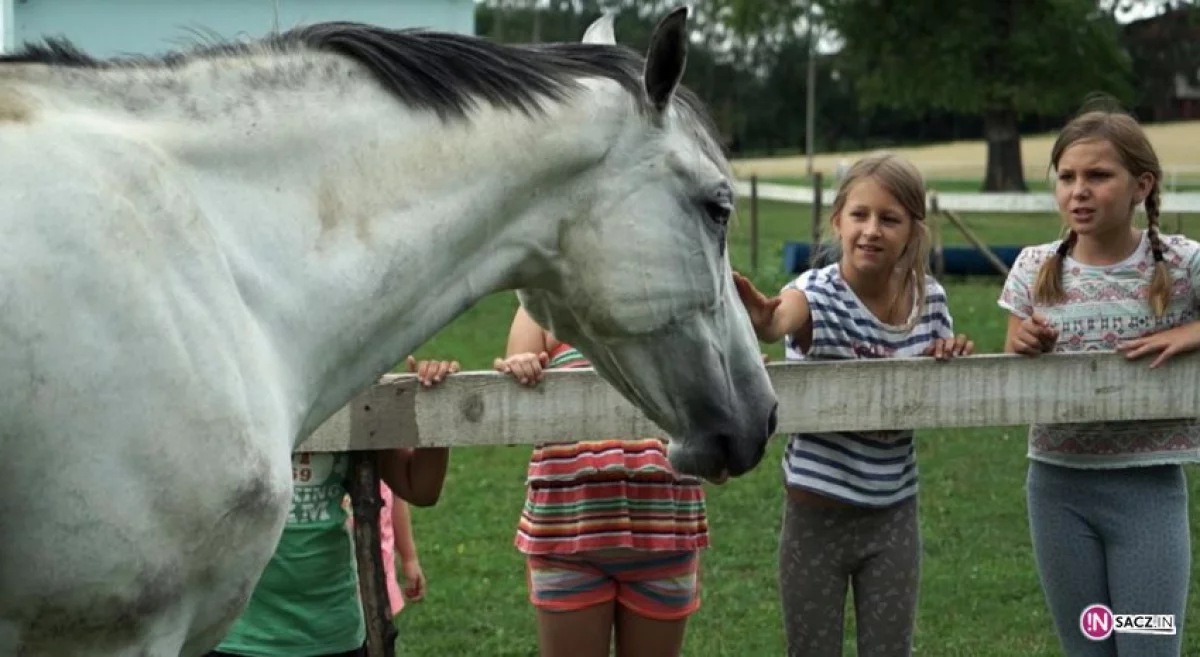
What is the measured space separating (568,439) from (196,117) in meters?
1.51

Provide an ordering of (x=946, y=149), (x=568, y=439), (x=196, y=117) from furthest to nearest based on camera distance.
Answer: (x=946, y=149) < (x=568, y=439) < (x=196, y=117)

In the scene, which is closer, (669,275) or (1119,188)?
(669,275)

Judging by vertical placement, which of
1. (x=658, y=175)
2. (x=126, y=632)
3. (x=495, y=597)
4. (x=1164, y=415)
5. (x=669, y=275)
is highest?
(x=658, y=175)

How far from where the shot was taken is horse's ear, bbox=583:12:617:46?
312 centimetres

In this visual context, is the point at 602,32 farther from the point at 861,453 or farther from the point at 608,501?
the point at 861,453

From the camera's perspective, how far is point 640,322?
2.87 m

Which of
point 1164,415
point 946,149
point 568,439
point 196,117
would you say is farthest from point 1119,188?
point 946,149

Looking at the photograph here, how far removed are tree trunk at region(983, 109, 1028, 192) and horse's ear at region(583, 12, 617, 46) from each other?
39236 mm

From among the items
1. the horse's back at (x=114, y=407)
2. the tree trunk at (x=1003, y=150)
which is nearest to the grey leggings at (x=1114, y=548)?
the horse's back at (x=114, y=407)

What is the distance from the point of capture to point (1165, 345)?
392 cm

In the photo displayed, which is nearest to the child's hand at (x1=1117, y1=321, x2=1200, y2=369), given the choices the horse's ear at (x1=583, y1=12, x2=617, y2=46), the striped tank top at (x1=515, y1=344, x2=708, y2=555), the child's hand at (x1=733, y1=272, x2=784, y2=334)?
the child's hand at (x1=733, y1=272, x2=784, y2=334)

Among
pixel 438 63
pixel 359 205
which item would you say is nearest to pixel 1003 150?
pixel 438 63

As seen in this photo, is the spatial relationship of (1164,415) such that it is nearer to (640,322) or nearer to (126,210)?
(640,322)

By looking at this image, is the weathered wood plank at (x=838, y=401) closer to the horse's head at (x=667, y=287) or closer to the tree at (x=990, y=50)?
the horse's head at (x=667, y=287)
